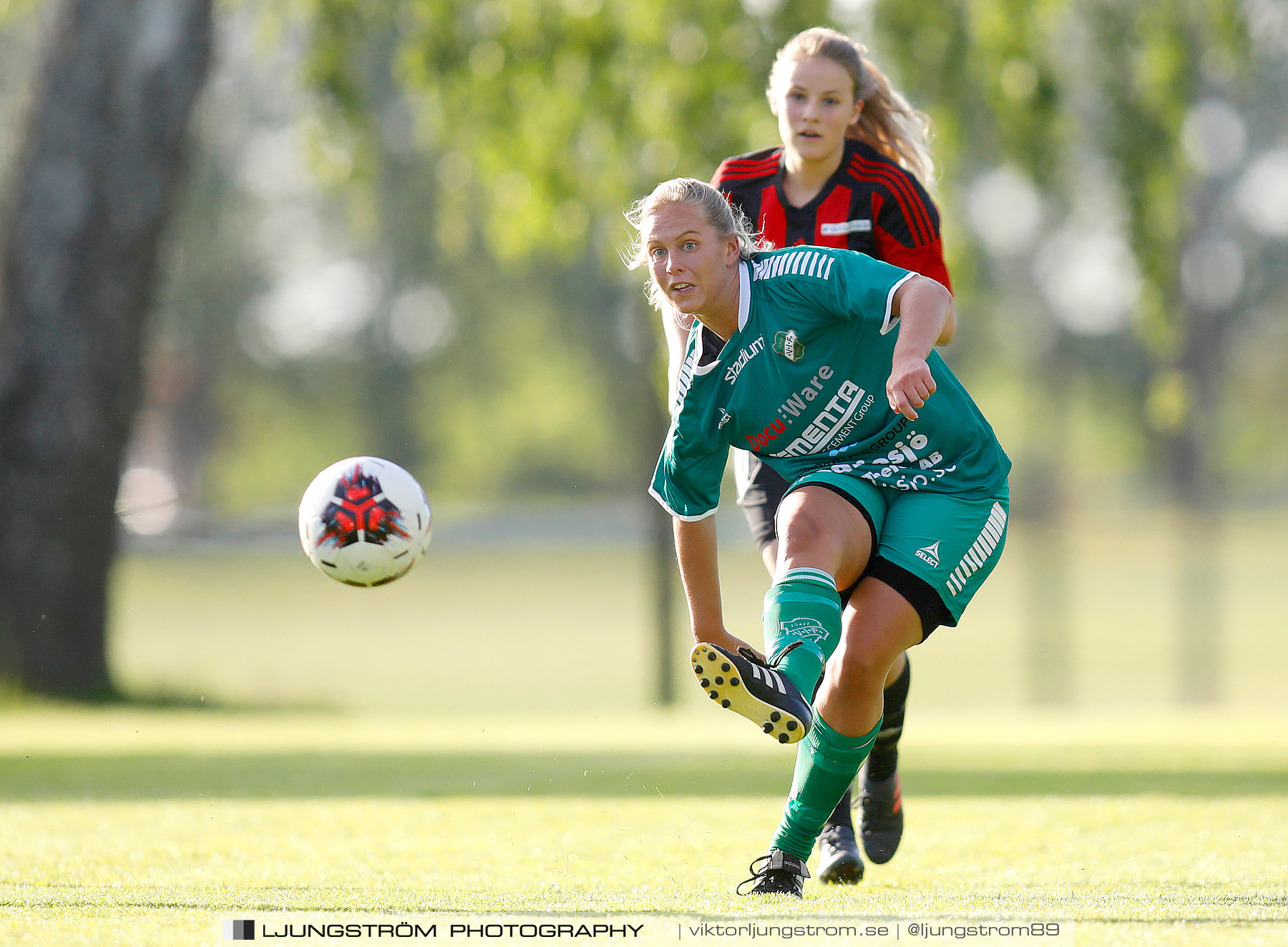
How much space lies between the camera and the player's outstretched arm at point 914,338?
3.20 m

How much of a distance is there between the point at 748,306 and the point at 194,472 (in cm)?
4348

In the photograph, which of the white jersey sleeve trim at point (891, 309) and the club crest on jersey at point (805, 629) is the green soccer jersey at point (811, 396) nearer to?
the white jersey sleeve trim at point (891, 309)

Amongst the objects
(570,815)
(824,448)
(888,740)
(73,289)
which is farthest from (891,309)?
(73,289)

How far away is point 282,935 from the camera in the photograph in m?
2.94

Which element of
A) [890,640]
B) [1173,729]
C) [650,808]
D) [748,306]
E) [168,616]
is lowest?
[168,616]

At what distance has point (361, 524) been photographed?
4176 millimetres

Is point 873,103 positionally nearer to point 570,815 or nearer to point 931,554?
point 931,554

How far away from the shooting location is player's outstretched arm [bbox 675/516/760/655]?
360 cm

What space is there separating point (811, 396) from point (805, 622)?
22.4 inches

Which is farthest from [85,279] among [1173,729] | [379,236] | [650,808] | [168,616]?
[379,236]

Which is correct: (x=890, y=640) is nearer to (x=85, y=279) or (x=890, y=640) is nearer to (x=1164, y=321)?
(x=1164, y=321)

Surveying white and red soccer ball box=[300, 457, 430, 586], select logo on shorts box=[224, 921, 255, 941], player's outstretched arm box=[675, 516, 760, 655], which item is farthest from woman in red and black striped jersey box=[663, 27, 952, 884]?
select logo on shorts box=[224, 921, 255, 941]

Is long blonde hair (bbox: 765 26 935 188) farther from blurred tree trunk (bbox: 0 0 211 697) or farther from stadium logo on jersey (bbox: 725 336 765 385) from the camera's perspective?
blurred tree trunk (bbox: 0 0 211 697)

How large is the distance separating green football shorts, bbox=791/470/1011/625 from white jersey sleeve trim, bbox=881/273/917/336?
37 cm
